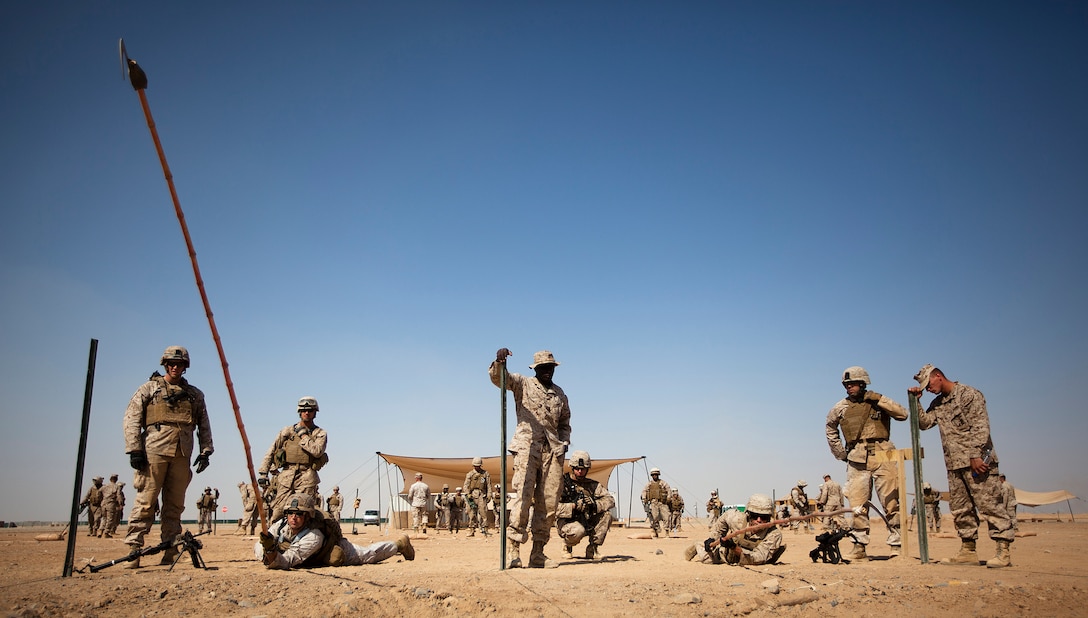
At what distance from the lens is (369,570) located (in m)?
6.96

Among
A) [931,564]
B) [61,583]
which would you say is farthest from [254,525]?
[931,564]

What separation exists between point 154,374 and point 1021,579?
355 inches

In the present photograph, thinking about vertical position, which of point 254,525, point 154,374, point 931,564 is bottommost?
point 254,525

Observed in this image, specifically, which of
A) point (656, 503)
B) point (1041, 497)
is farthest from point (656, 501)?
point (1041, 497)

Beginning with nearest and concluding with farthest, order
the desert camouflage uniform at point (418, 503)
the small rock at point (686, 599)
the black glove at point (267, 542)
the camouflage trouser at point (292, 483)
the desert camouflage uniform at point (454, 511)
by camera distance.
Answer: the small rock at point (686, 599) → the black glove at point (267, 542) → the camouflage trouser at point (292, 483) → the desert camouflage uniform at point (418, 503) → the desert camouflage uniform at point (454, 511)

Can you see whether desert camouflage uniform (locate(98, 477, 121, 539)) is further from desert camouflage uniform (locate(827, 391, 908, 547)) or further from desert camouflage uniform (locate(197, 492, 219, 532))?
desert camouflage uniform (locate(827, 391, 908, 547))

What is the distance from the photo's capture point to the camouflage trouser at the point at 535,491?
7984 millimetres

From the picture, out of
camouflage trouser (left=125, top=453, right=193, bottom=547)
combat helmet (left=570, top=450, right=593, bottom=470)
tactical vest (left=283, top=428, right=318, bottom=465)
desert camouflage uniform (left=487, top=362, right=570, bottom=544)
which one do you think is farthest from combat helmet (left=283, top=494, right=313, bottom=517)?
combat helmet (left=570, top=450, right=593, bottom=470)

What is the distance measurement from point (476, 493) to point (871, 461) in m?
15.3

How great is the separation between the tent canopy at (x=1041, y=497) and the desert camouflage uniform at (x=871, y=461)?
32.8 meters

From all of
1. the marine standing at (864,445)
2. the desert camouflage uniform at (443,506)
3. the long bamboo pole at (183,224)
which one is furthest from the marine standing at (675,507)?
the long bamboo pole at (183,224)

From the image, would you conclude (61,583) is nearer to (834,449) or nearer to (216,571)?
(216,571)

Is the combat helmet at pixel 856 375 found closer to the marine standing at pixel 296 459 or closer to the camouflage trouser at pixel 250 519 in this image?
the marine standing at pixel 296 459

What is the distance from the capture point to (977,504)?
7938 millimetres
